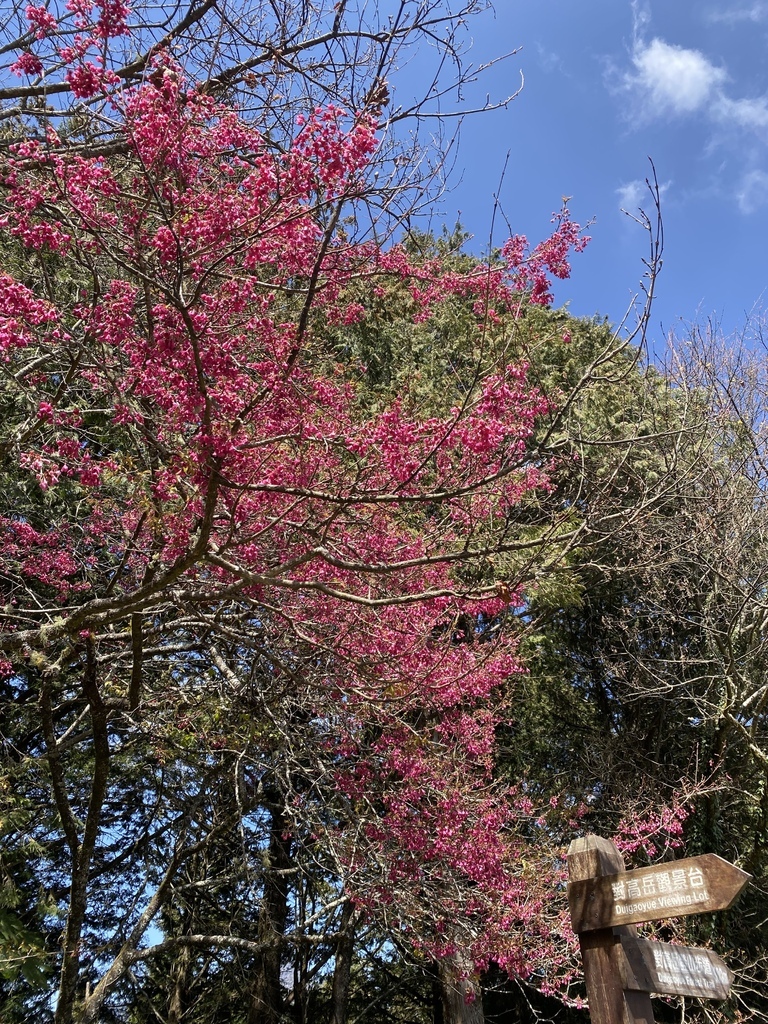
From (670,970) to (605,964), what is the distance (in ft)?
1.13

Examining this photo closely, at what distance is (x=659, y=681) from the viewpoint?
424 inches

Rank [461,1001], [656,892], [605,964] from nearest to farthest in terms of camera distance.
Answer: [656,892]
[605,964]
[461,1001]

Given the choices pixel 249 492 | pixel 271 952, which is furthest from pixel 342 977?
pixel 249 492

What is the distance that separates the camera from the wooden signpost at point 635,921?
11.5ft

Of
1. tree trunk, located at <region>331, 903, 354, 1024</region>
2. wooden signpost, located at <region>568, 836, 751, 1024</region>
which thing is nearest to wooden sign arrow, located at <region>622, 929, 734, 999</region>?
wooden signpost, located at <region>568, 836, 751, 1024</region>

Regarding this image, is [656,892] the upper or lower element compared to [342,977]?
lower

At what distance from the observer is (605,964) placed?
376 cm

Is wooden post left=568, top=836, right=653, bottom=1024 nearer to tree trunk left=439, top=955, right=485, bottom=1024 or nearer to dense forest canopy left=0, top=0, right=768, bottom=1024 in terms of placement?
dense forest canopy left=0, top=0, right=768, bottom=1024

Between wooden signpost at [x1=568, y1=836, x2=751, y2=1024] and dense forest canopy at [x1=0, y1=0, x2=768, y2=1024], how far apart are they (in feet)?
4.62

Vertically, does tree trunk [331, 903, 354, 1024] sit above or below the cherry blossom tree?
below

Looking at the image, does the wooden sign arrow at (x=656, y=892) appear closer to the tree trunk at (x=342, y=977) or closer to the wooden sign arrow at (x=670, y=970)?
the wooden sign arrow at (x=670, y=970)

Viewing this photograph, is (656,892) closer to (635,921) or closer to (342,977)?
(635,921)

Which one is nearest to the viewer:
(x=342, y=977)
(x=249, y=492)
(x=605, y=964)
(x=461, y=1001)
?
(x=605, y=964)

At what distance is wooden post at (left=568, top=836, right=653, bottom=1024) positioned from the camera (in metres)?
3.67
